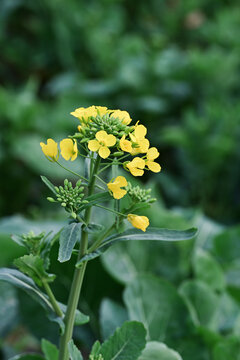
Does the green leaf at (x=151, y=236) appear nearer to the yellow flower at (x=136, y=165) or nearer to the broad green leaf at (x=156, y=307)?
the yellow flower at (x=136, y=165)

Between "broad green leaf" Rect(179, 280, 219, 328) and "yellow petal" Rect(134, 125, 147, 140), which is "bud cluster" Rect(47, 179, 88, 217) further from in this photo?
"broad green leaf" Rect(179, 280, 219, 328)

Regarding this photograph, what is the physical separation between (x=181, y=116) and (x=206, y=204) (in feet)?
2.25

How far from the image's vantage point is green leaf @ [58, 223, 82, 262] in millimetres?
653

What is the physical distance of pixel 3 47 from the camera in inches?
141

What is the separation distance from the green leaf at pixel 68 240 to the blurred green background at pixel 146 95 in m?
0.77

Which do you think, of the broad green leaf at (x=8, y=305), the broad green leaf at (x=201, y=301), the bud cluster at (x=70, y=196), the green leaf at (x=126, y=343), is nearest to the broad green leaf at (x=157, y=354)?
the green leaf at (x=126, y=343)

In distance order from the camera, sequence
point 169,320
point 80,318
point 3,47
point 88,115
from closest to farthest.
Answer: point 88,115 < point 80,318 < point 169,320 < point 3,47

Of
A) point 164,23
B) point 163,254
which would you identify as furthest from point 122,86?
point 163,254

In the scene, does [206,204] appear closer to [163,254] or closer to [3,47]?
[163,254]

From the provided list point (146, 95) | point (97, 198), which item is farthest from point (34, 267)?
point (146, 95)

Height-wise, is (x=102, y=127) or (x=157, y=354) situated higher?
(x=102, y=127)

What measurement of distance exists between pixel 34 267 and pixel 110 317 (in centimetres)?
50

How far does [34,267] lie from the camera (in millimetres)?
745

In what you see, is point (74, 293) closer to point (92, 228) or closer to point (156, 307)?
point (92, 228)
